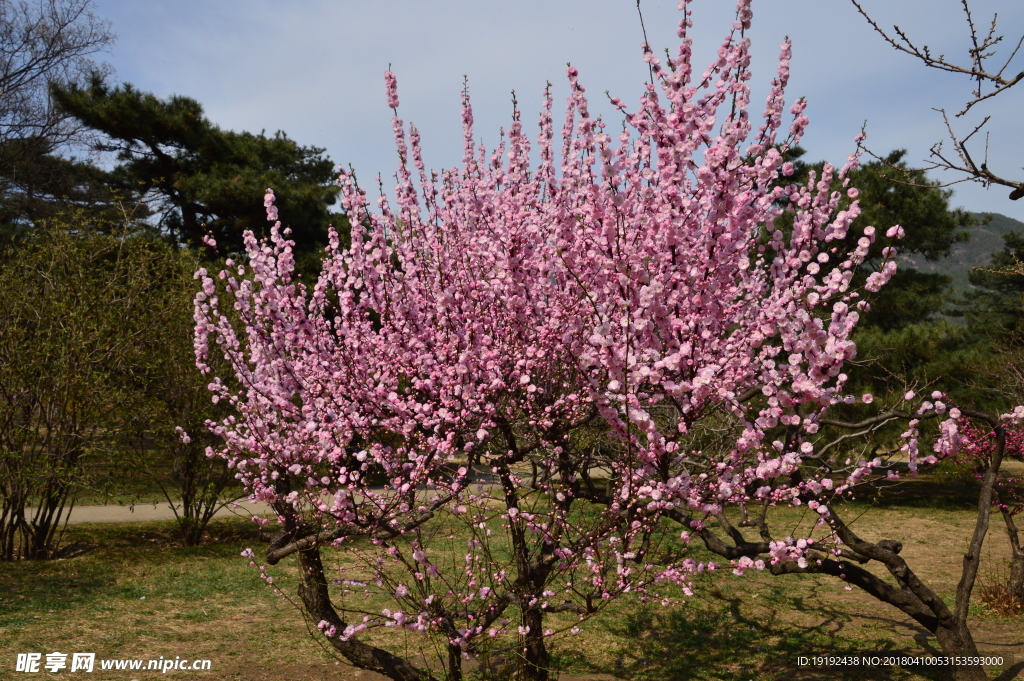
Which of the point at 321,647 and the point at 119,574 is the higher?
the point at 119,574

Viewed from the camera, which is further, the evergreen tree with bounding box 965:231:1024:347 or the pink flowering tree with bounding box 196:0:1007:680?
the evergreen tree with bounding box 965:231:1024:347

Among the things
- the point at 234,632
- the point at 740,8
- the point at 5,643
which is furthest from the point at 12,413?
the point at 740,8

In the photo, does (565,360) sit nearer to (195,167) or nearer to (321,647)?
(321,647)

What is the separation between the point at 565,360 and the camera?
18.0 feet

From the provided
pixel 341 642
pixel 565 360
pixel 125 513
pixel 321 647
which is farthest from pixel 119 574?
pixel 565 360

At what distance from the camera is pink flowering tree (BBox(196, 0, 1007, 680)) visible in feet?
12.7

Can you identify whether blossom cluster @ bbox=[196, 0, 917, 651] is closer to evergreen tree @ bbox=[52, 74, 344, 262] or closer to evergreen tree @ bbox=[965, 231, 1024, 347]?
evergreen tree @ bbox=[52, 74, 344, 262]

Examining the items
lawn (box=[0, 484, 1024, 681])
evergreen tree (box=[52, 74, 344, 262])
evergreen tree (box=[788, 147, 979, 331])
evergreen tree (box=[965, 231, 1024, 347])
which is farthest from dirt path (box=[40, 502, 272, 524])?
evergreen tree (box=[965, 231, 1024, 347])

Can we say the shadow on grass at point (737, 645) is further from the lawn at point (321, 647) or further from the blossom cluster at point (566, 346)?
the blossom cluster at point (566, 346)

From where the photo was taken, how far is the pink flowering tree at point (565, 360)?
3859mm

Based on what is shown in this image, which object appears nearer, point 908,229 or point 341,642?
point 341,642

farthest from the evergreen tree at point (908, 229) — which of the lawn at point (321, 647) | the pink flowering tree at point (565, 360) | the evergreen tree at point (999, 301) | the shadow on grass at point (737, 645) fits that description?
the pink flowering tree at point (565, 360)

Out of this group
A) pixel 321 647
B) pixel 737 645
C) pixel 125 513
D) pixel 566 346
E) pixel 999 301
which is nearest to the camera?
pixel 566 346

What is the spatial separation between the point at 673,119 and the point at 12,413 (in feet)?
34.2
